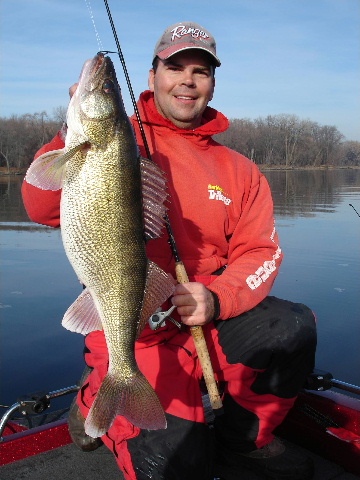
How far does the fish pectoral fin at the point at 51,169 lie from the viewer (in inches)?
84.7

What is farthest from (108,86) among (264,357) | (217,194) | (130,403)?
(264,357)

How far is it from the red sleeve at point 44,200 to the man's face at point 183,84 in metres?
1.06

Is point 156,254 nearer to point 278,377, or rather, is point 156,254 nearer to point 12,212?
point 278,377

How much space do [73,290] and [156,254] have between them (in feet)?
19.5

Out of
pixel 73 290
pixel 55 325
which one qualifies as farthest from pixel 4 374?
pixel 73 290

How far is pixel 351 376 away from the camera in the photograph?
247 inches

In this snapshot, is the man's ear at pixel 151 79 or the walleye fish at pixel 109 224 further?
the man's ear at pixel 151 79

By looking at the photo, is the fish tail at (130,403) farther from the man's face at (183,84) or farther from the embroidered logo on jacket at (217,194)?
the man's face at (183,84)

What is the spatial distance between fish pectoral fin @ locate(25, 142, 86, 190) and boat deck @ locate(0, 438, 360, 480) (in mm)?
1855

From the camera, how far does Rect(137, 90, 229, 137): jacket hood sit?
339 centimetres

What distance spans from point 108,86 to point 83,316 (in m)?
1.07

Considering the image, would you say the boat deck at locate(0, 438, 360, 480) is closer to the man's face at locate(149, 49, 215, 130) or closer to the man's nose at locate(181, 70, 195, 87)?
the man's face at locate(149, 49, 215, 130)

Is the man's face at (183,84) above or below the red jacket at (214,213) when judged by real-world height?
above

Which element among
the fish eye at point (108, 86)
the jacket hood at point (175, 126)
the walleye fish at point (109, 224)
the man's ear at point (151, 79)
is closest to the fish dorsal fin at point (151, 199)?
the walleye fish at point (109, 224)
